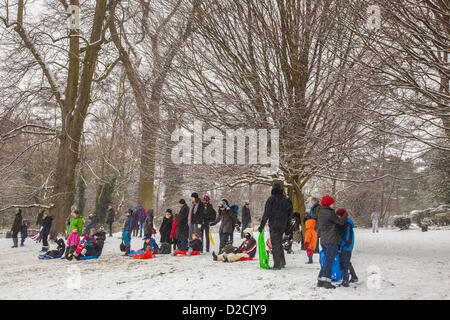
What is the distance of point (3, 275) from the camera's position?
8.16 metres

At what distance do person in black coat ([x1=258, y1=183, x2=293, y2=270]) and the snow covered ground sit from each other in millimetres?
408

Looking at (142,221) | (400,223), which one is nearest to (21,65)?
(142,221)

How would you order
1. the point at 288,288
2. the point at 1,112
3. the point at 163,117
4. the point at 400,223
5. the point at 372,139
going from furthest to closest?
the point at 400,223, the point at 1,112, the point at 163,117, the point at 372,139, the point at 288,288

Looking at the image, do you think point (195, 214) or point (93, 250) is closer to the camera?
point (93, 250)

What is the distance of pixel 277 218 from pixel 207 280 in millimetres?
2010

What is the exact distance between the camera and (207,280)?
6.71m

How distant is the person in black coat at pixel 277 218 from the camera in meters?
7.62

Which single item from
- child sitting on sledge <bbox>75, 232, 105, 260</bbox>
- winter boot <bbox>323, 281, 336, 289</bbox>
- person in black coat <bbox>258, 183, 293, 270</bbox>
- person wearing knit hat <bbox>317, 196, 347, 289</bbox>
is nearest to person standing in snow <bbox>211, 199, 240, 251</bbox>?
person in black coat <bbox>258, 183, 293, 270</bbox>

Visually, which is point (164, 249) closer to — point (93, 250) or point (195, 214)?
point (195, 214)

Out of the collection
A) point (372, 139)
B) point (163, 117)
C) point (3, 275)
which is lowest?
point (3, 275)

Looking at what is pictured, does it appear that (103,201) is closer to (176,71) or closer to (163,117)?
(163,117)

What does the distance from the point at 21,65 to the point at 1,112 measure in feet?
6.30

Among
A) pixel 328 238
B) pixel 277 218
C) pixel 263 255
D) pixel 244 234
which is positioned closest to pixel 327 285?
pixel 328 238

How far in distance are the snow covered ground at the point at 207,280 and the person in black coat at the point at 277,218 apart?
41 centimetres
